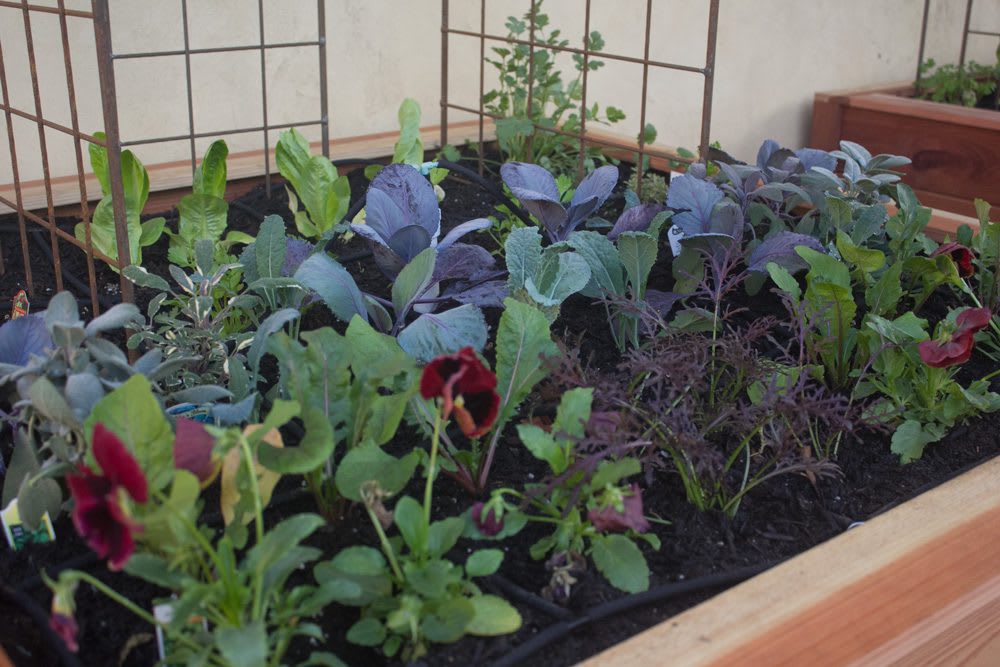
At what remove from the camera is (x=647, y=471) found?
90 cm

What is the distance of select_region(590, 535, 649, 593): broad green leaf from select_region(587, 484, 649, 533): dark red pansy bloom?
1.3 inches

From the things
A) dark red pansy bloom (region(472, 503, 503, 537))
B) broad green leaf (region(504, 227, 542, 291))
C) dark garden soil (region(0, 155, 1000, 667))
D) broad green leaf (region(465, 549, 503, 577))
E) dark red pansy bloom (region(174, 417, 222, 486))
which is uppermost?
broad green leaf (region(504, 227, 542, 291))

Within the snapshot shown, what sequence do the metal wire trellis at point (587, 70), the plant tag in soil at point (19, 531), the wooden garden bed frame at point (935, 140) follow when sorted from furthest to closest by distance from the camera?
1. the wooden garden bed frame at point (935, 140)
2. the metal wire trellis at point (587, 70)
3. the plant tag in soil at point (19, 531)

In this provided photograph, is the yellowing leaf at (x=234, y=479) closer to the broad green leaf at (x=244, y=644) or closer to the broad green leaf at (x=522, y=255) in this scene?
the broad green leaf at (x=244, y=644)

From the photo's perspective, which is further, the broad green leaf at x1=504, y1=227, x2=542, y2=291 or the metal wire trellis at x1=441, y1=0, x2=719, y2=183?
the metal wire trellis at x1=441, y1=0, x2=719, y2=183

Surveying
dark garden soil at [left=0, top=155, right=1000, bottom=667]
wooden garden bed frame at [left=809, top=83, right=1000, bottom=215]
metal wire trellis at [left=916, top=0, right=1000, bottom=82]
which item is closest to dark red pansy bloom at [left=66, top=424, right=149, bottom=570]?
dark garden soil at [left=0, top=155, right=1000, bottom=667]

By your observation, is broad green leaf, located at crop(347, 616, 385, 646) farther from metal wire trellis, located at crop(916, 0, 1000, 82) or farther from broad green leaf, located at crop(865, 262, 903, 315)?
metal wire trellis, located at crop(916, 0, 1000, 82)

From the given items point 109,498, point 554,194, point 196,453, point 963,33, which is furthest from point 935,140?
point 109,498

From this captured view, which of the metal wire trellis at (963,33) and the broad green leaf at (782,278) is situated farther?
the metal wire trellis at (963,33)

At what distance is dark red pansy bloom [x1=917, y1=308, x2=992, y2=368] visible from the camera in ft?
3.48

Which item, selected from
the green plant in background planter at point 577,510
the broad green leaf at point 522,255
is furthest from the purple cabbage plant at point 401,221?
the green plant in background planter at point 577,510

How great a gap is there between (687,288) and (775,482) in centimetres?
34

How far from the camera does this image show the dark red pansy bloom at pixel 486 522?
87cm

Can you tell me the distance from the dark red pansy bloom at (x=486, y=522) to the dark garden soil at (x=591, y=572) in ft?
0.16
